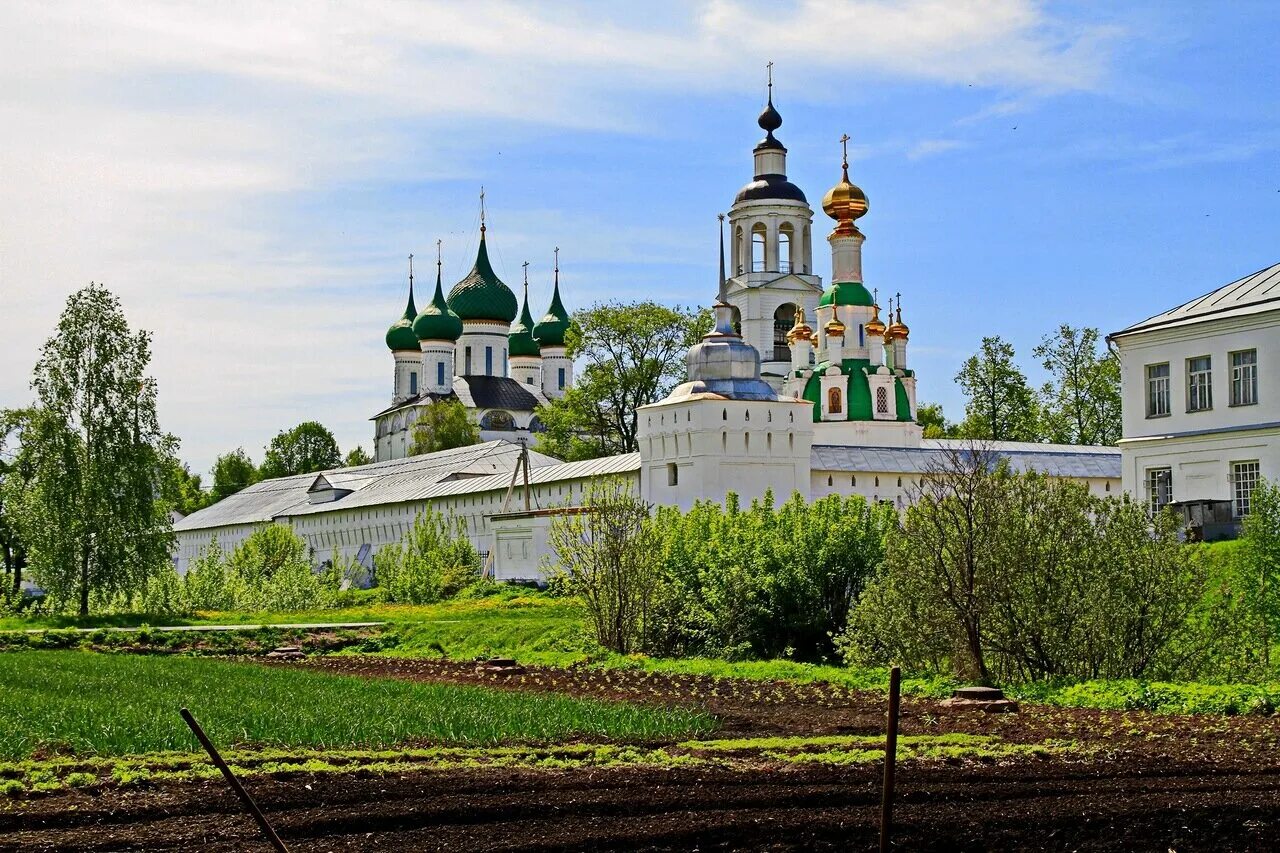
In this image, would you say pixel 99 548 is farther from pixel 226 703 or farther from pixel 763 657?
pixel 226 703

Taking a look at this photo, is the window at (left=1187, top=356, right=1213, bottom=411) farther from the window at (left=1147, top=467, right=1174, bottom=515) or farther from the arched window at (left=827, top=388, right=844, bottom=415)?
the arched window at (left=827, top=388, right=844, bottom=415)

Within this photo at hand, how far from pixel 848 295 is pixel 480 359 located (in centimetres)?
3617

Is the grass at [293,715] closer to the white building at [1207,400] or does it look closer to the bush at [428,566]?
the white building at [1207,400]

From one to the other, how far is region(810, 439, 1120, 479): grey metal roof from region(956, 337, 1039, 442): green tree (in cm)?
1076

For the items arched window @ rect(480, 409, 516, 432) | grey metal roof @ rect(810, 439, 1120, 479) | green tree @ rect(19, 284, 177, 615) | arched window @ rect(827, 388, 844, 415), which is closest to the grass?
green tree @ rect(19, 284, 177, 615)

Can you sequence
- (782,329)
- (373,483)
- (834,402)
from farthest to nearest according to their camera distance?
1. (782,329)
2. (373,483)
3. (834,402)

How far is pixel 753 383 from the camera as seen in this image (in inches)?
1791

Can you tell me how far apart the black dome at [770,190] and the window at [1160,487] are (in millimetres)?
44284

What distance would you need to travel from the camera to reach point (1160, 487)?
1038 inches

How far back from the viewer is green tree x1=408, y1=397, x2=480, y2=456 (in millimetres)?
80000

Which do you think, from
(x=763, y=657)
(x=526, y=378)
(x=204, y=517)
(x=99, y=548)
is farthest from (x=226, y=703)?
(x=526, y=378)

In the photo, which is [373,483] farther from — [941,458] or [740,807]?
[740,807]

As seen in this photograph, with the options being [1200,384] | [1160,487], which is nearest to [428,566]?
[1160,487]

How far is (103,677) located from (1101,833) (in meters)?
14.7
